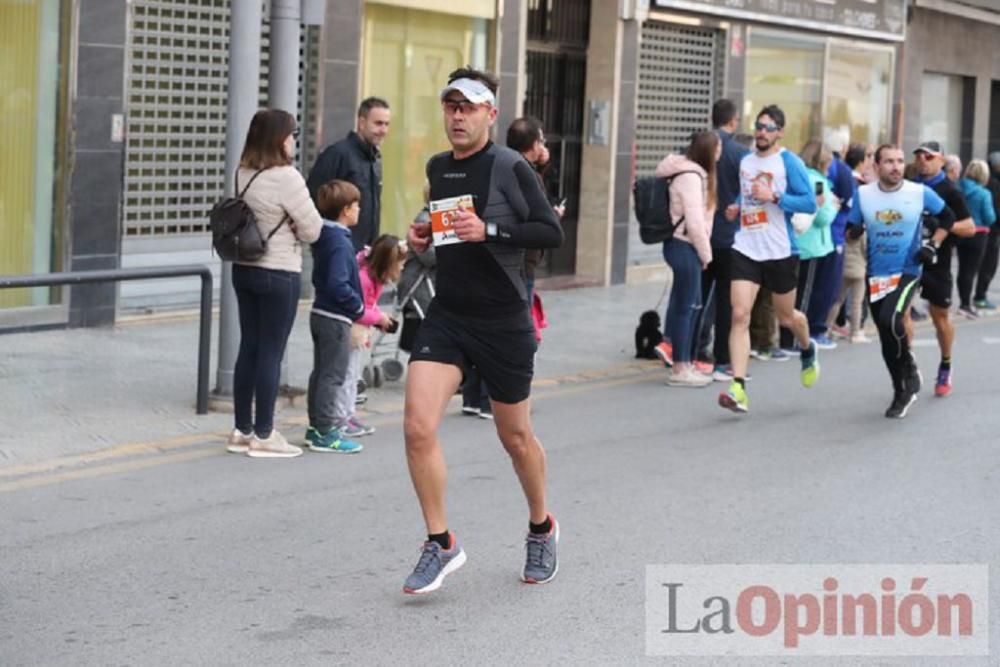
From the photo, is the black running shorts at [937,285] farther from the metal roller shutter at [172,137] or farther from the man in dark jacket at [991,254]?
the man in dark jacket at [991,254]

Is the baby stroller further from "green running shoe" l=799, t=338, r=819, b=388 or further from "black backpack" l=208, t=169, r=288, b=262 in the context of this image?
"green running shoe" l=799, t=338, r=819, b=388

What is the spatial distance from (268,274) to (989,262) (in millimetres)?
11015

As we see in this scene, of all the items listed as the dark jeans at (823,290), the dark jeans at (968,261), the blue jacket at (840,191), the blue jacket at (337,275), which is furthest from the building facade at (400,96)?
the dark jeans at (823,290)

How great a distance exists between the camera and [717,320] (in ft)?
42.3

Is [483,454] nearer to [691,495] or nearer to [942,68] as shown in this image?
[691,495]

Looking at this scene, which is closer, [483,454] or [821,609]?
[821,609]

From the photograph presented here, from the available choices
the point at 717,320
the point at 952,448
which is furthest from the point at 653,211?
the point at 952,448

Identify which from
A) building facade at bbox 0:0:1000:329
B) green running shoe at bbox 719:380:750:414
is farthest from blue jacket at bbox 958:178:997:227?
green running shoe at bbox 719:380:750:414

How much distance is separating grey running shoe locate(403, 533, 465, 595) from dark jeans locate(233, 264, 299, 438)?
2.77 metres

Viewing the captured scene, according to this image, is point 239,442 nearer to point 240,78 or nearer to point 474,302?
point 240,78

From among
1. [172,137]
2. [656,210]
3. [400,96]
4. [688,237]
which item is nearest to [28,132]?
[172,137]

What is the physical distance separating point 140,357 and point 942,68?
18.1 meters

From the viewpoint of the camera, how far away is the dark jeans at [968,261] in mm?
17391

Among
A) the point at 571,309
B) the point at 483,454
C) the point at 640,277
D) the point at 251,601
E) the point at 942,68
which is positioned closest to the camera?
the point at 251,601
